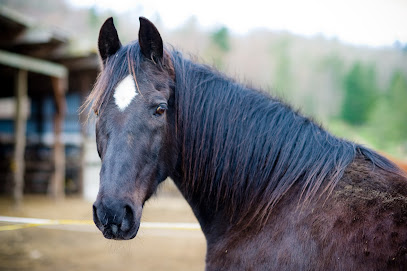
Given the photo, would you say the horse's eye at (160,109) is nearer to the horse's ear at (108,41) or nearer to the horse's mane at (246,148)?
the horse's mane at (246,148)

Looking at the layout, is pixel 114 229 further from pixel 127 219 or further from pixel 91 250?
pixel 91 250

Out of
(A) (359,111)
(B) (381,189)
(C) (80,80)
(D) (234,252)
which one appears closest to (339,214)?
(B) (381,189)

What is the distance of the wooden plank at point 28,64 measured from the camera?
26.7ft

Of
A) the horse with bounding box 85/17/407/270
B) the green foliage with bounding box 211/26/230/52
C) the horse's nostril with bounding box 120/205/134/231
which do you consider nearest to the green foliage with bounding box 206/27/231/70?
the green foliage with bounding box 211/26/230/52

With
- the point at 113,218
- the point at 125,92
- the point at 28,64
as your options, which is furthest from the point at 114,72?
the point at 28,64

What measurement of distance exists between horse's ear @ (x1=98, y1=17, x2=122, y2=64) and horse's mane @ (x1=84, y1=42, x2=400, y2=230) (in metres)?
0.12

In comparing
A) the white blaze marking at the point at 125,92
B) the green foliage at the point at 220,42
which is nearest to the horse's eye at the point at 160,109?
the white blaze marking at the point at 125,92

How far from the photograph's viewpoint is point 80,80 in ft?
41.6

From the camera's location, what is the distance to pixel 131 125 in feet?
5.86

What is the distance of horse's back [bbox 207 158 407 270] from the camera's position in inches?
59.6

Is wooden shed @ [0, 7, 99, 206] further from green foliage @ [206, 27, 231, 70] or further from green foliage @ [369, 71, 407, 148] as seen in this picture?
green foliage @ [369, 71, 407, 148]

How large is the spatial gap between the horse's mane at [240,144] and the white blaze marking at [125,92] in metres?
0.05

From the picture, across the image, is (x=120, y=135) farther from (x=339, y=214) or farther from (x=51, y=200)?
(x=51, y=200)

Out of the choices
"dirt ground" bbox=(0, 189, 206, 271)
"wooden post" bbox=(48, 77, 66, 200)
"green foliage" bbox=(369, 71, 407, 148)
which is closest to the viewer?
"dirt ground" bbox=(0, 189, 206, 271)
